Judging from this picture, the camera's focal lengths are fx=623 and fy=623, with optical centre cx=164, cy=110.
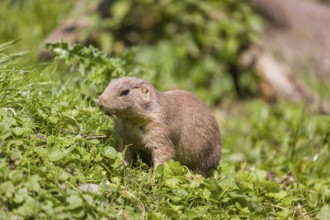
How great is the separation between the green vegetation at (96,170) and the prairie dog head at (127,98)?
1.07 feet

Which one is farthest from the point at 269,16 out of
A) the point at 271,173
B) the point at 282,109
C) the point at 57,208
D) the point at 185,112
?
the point at 57,208

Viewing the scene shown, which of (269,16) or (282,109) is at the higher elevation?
(269,16)

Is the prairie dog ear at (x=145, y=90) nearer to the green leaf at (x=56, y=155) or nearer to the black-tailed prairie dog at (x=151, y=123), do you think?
the black-tailed prairie dog at (x=151, y=123)

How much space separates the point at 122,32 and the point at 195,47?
3.90 feet

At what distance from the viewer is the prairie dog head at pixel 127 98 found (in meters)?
4.89

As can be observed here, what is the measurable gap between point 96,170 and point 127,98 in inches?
25.6

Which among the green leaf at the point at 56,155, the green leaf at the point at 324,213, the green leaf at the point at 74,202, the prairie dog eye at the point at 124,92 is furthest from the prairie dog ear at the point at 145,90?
the green leaf at the point at 324,213

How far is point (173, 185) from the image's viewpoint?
4.81 meters

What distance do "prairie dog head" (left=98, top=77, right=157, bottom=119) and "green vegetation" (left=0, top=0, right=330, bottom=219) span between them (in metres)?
0.33

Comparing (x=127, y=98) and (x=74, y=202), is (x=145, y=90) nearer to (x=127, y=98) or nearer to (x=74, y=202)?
(x=127, y=98)

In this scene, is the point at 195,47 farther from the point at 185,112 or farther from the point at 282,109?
the point at 185,112

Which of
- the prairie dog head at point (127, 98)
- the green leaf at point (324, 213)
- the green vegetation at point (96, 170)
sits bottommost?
the green leaf at point (324, 213)

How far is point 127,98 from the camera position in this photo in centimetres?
502

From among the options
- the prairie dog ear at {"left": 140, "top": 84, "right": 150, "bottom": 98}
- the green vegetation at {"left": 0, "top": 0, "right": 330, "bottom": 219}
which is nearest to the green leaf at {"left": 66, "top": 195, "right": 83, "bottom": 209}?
the green vegetation at {"left": 0, "top": 0, "right": 330, "bottom": 219}
